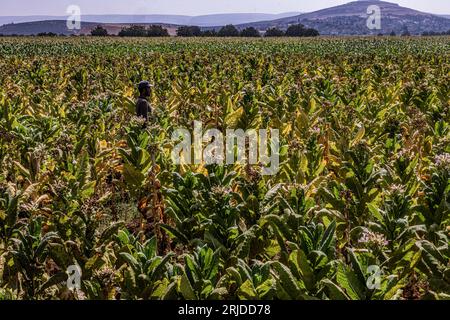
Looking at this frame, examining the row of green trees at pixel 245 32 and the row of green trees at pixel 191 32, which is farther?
the row of green trees at pixel 245 32

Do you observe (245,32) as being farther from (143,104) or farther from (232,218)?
(232,218)

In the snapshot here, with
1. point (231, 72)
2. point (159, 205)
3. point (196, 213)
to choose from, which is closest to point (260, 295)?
point (196, 213)

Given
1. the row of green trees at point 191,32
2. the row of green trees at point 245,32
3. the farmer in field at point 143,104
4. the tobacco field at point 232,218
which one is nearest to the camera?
the tobacco field at point 232,218

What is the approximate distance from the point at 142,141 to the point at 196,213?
1.91 meters

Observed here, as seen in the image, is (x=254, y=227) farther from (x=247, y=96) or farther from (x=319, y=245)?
(x=247, y=96)

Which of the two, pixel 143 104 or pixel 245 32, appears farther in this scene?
pixel 245 32

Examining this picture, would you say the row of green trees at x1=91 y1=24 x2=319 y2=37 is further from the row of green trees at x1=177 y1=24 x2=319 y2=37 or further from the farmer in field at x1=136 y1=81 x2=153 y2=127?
the farmer in field at x1=136 y1=81 x2=153 y2=127

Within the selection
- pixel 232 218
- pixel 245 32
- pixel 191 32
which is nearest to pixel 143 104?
pixel 232 218

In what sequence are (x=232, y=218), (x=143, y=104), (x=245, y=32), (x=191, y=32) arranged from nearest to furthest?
(x=232, y=218)
(x=143, y=104)
(x=191, y=32)
(x=245, y=32)

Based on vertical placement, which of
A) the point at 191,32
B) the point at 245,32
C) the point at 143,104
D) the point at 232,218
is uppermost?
the point at 245,32

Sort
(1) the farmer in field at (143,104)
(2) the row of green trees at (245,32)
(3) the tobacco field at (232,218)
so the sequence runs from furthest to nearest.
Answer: (2) the row of green trees at (245,32)
(1) the farmer in field at (143,104)
(3) the tobacco field at (232,218)

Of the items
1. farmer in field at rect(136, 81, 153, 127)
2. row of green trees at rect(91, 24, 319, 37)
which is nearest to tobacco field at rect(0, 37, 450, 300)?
farmer in field at rect(136, 81, 153, 127)

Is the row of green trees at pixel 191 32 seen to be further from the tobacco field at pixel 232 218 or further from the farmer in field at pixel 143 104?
the farmer in field at pixel 143 104

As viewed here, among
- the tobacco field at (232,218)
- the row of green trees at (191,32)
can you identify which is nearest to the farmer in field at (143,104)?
the tobacco field at (232,218)
